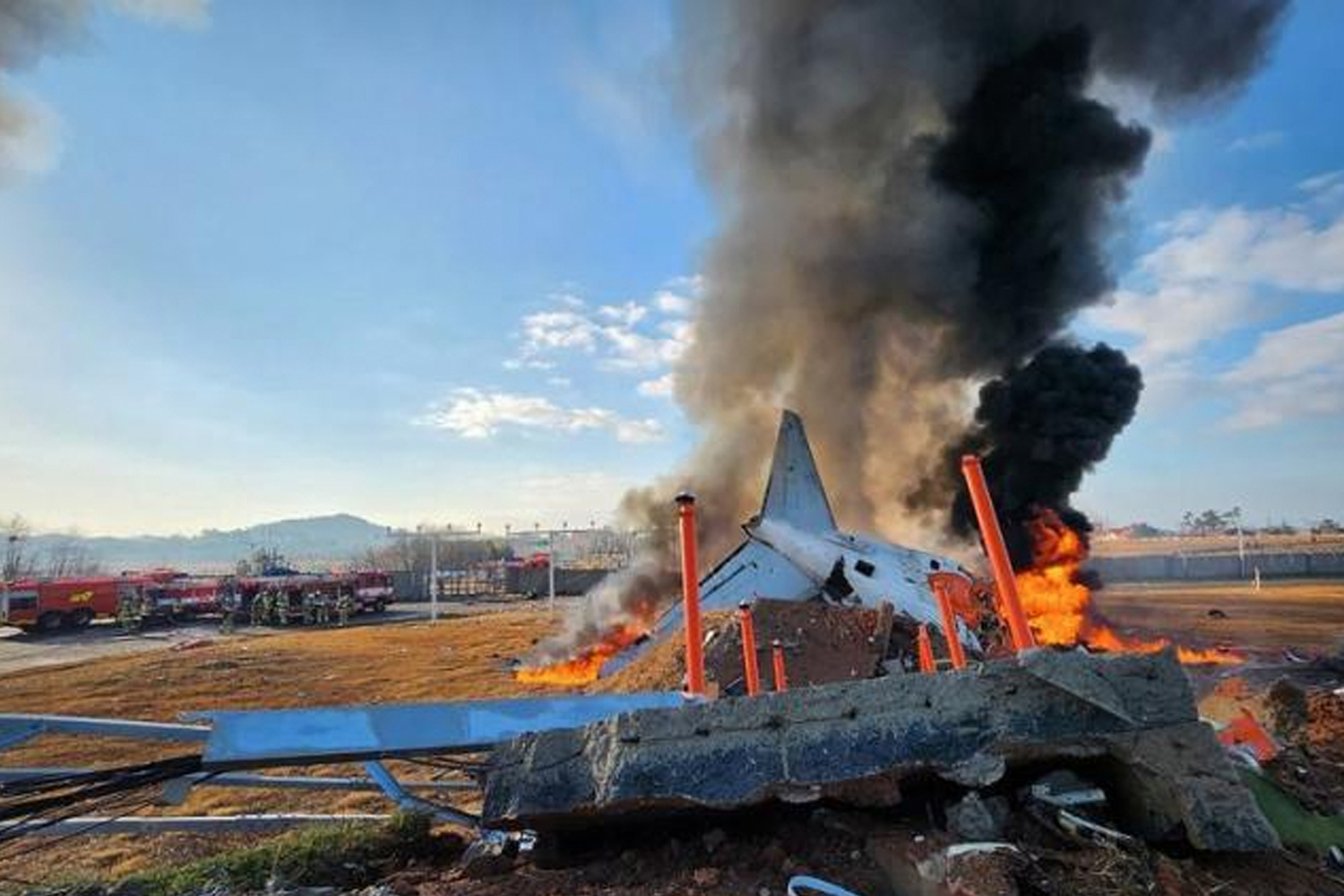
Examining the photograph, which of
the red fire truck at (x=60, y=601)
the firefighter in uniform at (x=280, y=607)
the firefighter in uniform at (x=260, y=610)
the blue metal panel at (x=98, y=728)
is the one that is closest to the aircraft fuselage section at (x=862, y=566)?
the blue metal panel at (x=98, y=728)

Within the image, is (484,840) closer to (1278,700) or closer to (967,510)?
(1278,700)

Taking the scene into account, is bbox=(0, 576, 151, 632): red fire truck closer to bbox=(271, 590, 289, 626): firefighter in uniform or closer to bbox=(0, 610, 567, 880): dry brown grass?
bbox=(271, 590, 289, 626): firefighter in uniform

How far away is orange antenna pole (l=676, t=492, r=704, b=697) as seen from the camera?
4641 mm

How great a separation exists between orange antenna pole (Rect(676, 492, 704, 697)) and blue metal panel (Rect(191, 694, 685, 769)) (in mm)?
387

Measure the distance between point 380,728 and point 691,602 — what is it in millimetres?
1854

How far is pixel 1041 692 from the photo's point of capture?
11.3 ft

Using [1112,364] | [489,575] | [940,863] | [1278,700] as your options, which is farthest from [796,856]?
[489,575]

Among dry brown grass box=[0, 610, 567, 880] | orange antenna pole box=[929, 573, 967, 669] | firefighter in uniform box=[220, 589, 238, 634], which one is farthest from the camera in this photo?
firefighter in uniform box=[220, 589, 238, 634]

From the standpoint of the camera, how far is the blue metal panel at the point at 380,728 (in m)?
3.63

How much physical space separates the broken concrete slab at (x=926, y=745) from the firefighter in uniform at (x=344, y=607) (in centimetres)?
3637

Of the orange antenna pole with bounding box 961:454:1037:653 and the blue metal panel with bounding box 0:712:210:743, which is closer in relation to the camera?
the blue metal panel with bounding box 0:712:210:743

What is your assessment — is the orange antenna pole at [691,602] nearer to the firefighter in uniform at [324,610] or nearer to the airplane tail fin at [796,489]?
the airplane tail fin at [796,489]

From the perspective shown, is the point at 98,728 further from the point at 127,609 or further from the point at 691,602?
the point at 127,609

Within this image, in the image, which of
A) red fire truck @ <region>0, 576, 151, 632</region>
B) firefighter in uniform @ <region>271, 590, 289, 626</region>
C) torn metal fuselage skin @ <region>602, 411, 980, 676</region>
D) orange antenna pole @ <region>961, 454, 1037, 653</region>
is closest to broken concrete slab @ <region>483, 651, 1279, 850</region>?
orange antenna pole @ <region>961, 454, 1037, 653</region>
